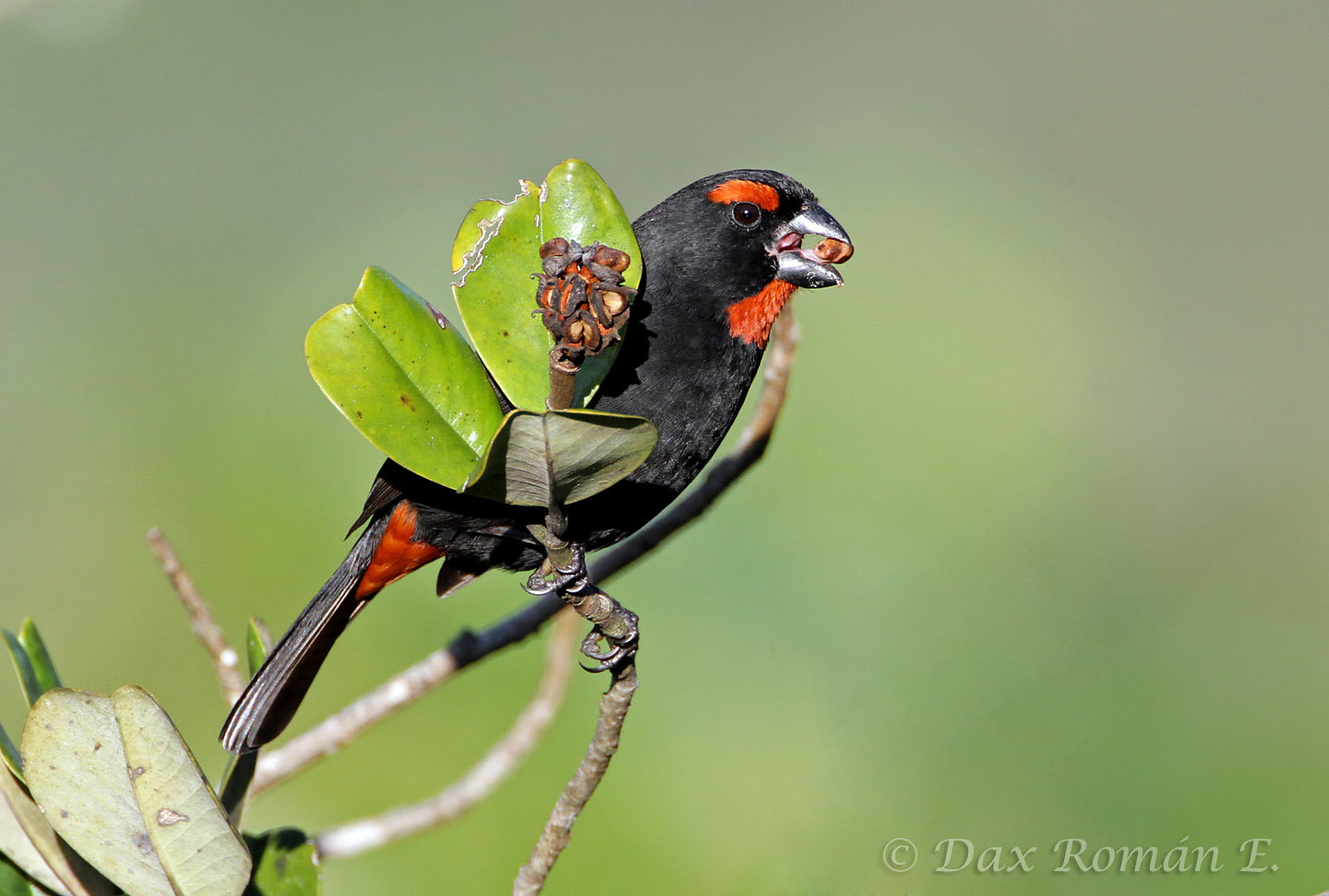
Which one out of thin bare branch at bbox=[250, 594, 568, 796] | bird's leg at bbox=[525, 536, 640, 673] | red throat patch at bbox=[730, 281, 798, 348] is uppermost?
red throat patch at bbox=[730, 281, 798, 348]

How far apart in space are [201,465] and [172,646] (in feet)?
3.29

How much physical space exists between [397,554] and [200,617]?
45cm

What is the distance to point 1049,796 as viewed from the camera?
3713 mm

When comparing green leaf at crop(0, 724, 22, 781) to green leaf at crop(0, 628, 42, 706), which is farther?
green leaf at crop(0, 628, 42, 706)

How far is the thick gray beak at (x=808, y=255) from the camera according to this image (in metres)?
2.67

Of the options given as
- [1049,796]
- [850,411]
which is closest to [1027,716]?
[1049,796]

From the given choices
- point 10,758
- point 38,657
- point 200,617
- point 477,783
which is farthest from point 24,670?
point 477,783

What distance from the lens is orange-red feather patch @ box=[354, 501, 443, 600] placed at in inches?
103

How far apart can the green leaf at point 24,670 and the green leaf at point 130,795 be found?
0.96 ft

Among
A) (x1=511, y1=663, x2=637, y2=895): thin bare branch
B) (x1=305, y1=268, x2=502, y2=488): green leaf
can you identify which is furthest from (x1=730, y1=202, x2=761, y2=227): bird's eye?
Answer: (x1=305, y1=268, x2=502, y2=488): green leaf

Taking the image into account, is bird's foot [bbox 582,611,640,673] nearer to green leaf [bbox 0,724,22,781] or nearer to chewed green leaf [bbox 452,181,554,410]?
chewed green leaf [bbox 452,181,554,410]

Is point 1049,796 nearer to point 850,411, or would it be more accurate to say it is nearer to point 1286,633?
point 850,411

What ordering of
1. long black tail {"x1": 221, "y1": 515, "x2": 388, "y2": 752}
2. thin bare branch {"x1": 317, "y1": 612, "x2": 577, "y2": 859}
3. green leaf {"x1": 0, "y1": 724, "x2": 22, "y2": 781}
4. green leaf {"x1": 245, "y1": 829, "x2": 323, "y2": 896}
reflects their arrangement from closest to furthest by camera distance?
green leaf {"x1": 0, "y1": 724, "x2": 22, "y2": 781}, green leaf {"x1": 245, "y1": 829, "x2": 323, "y2": 896}, long black tail {"x1": 221, "y1": 515, "x2": 388, "y2": 752}, thin bare branch {"x1": 317, "y1": 612, "x2": 577, "y2": 859}

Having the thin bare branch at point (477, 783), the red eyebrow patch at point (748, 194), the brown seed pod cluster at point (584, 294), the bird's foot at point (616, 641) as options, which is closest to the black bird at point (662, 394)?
the red eyebrow patch at point (748, 194)
